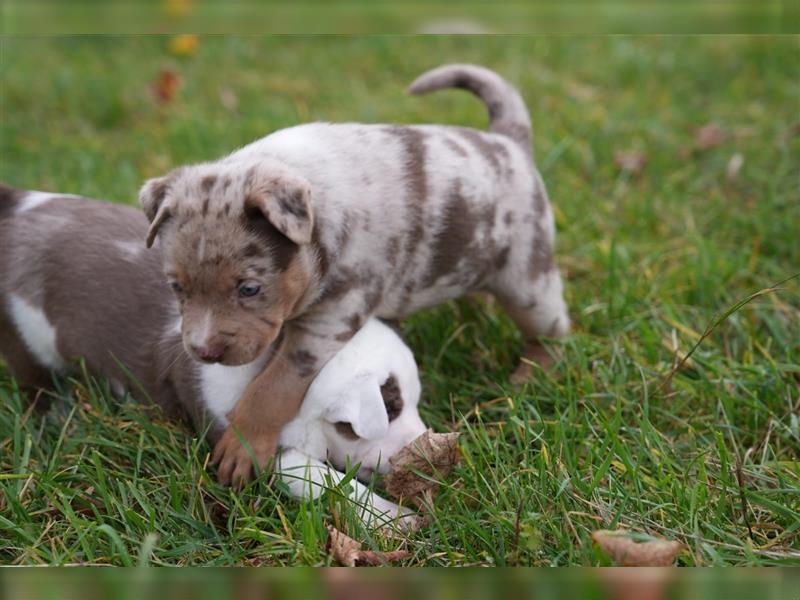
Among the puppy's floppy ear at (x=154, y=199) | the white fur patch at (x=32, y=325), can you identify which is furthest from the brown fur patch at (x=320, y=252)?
the white fur patch at (x=32, y=325)

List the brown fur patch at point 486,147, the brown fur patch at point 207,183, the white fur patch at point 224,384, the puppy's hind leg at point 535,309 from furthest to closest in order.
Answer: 1. the puppy's hind leg at point 535,309
2. the brown fur patch at point 486,147
3. the white fur patch at point 224,384
4. the brown fur patch at point 207,183

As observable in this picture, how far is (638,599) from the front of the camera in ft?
4.61

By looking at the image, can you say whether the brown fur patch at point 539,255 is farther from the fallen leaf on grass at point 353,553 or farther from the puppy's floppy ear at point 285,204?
the fallen leaf on grass at point 353,553

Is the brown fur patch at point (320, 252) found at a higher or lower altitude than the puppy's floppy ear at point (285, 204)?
lower

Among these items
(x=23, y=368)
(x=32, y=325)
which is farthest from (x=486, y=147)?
(x=23, y=368)

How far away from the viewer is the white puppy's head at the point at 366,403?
10.2ft

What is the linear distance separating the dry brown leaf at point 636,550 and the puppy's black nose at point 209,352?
1.30 meters

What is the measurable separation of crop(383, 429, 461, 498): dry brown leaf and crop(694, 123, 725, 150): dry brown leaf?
3703 millimetres

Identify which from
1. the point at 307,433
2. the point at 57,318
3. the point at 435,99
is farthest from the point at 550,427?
the point at 435,99

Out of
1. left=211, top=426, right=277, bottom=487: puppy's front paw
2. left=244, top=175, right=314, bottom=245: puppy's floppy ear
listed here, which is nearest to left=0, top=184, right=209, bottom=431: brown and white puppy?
left=211, top=426, right=277, bottom=487: puppy's front paw

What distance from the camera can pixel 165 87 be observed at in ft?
22.6

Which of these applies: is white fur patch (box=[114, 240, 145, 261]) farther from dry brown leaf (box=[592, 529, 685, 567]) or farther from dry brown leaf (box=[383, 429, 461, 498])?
dry brown leaf (box=[592, 529, 685, 567])

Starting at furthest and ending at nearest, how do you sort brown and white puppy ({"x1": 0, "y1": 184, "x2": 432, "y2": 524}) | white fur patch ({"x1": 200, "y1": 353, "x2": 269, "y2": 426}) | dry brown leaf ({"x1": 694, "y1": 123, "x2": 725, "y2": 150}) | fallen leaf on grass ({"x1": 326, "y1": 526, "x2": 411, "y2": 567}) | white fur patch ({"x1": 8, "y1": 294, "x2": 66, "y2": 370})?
dry brown leaf ({"x1": 694, "y1": 123, "x2": 725, "y2": 150})
white fur patch ({"x1": 8, "y1": 294, "x2": 66, "y2": 370})
white fur patch ({"x1": 200, "y1": 353, "x2": 269, "y2": 426})
brown and white puppy ({"x1": 0, "y1": 184, "x2": 432, "y2": 524})
fallen leaf on grass ({"x1": 326, "y1": 526, "x2": 411, "y2": 567})

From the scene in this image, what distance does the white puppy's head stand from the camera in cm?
312
